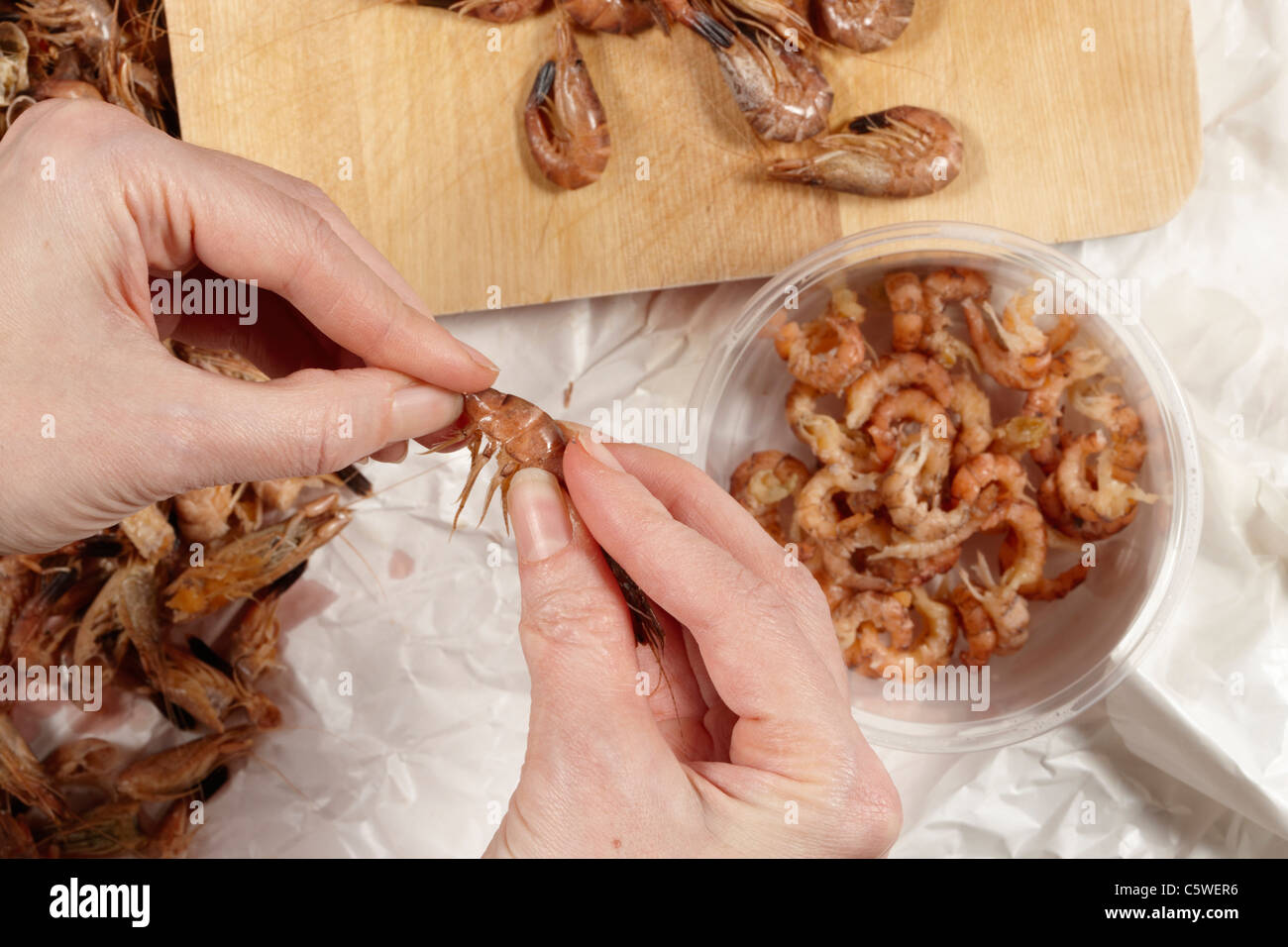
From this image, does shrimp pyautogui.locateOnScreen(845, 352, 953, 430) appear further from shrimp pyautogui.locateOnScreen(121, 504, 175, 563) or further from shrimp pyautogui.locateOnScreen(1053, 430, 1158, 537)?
shrimp pyautogui.locateOnScreen(121, 504, 175, 563)

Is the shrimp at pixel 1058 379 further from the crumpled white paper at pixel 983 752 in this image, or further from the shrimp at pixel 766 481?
the shrimp at pixel 766 481

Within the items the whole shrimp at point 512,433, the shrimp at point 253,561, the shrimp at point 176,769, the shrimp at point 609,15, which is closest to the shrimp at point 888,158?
the shrimp at point 609,15

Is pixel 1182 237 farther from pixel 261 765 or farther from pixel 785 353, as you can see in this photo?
pixel 261 765

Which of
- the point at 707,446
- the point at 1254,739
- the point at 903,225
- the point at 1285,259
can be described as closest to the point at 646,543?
the point at 707,446

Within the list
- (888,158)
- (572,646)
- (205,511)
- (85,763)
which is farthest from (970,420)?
(85,763)

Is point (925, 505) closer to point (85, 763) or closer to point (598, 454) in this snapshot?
point (598, 454)
